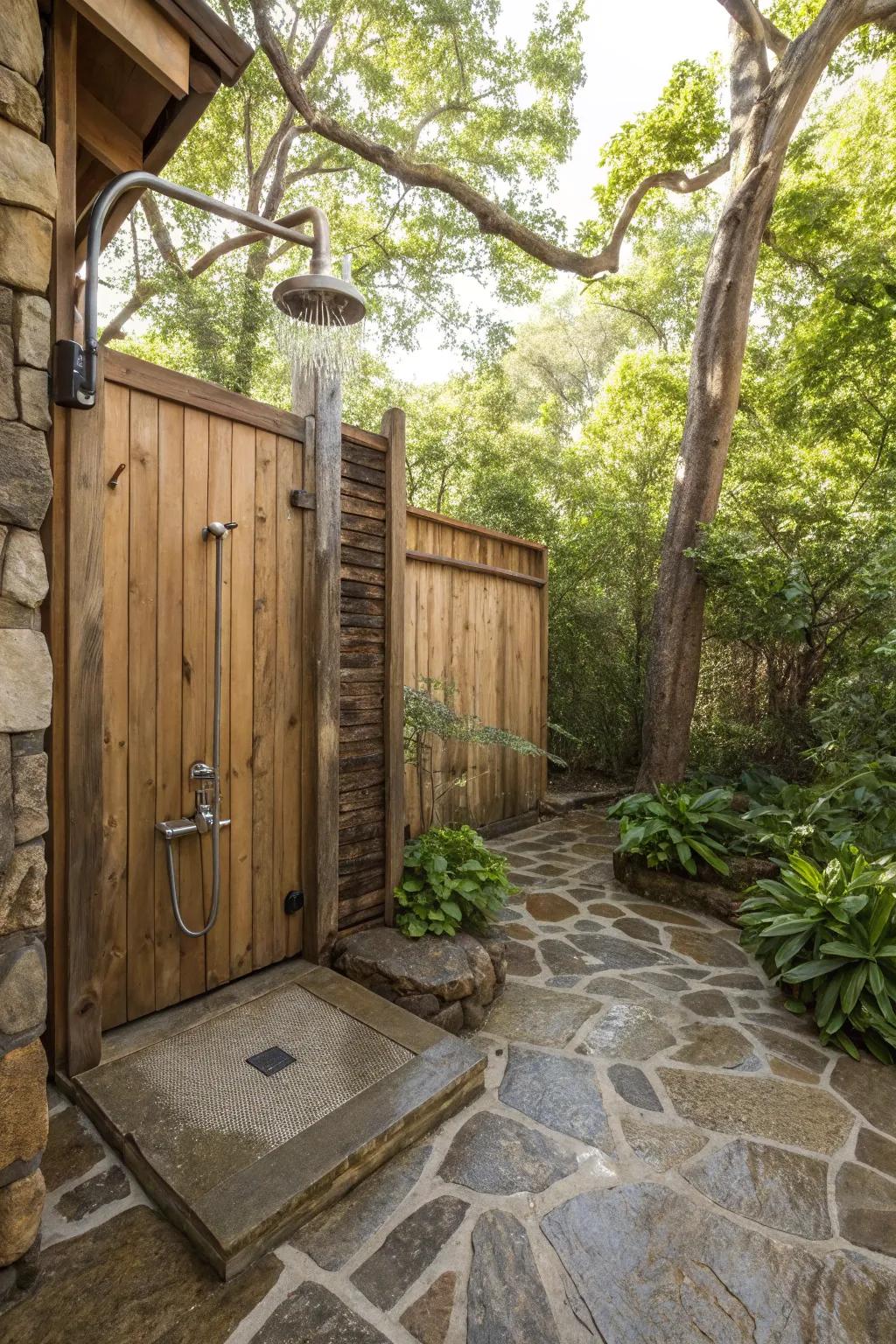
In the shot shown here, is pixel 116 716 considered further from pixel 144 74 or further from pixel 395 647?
pixel 144 74

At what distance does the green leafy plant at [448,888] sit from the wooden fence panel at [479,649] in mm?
795

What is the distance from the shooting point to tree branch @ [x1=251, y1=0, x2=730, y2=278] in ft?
15.5

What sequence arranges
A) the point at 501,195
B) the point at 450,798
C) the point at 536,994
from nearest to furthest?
the point at 536,994 → the point at 450,798 → the point at 501,195

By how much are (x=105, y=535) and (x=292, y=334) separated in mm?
949

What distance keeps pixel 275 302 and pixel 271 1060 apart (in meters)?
2.43

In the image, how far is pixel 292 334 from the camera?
7.15ft

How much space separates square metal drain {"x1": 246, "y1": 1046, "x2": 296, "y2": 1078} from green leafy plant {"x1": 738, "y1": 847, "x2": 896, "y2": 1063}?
74.0 inches

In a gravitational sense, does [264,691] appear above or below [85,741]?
above

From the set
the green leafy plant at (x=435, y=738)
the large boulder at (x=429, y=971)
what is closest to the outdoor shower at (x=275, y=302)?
the large boulder at (x=429, y=971)

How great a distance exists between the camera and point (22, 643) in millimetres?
1342

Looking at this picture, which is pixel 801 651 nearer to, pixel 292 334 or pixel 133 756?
pixel 292 334

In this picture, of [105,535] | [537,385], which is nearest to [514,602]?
[105,535]

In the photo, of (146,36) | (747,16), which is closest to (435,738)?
(146,36)

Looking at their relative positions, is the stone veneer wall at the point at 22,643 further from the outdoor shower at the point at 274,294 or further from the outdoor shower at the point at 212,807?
the outdoor shower at the point at 212,807
